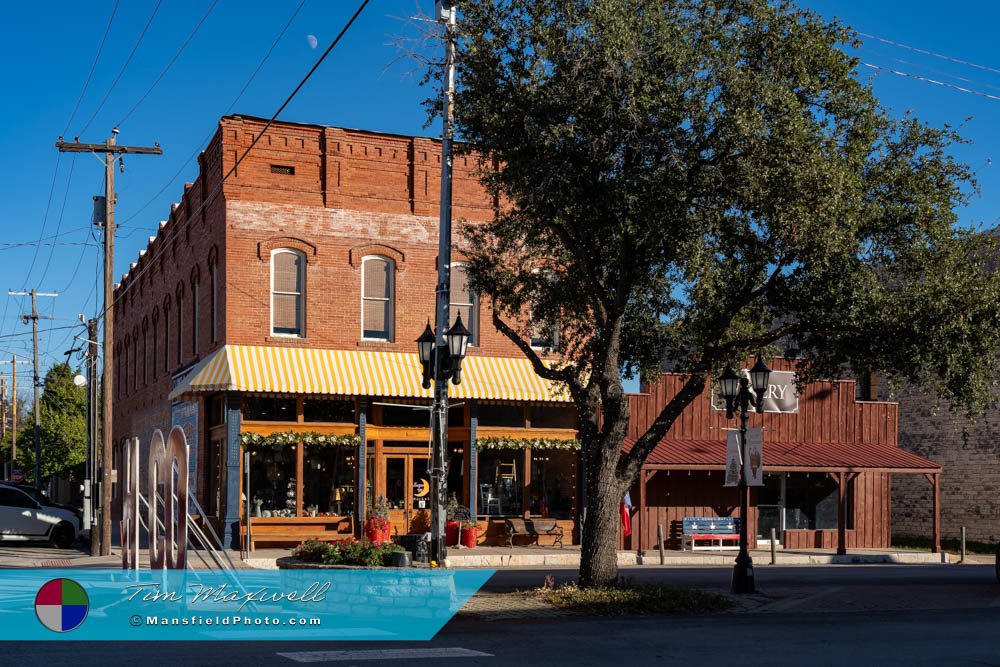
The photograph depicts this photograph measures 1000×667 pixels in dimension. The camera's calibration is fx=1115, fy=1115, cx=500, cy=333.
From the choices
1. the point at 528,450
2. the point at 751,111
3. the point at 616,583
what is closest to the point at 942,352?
the point at 751,111

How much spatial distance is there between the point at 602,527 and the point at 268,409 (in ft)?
42.9

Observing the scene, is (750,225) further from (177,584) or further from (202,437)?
(202,437)

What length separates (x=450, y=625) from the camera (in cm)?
1409

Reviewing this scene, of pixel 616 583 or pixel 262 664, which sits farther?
pixel 616 583

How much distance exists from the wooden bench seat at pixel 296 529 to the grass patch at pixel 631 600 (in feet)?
37.2

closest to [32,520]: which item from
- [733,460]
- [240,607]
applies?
[733,460]

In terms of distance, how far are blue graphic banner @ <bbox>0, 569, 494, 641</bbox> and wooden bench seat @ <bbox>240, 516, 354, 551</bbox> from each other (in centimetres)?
1079

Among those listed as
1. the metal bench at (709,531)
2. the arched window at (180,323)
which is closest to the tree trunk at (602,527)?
the metal bench at (709,531)

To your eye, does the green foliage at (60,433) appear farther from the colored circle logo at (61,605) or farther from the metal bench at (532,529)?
the colored circle logo at (61,605)

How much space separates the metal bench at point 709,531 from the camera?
3044cm

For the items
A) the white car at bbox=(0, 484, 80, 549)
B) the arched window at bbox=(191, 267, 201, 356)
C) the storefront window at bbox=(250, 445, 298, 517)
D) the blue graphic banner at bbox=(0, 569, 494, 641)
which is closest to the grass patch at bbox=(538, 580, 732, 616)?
the blue graphic banner at bbox=(0, 569, 494, 641)

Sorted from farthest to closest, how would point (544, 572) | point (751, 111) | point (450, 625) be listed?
point (544, 572), point (751, 111), point (450, 625)

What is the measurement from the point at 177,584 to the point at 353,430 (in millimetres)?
15715

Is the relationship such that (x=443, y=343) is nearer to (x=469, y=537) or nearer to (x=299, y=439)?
(x=299, y=439)
